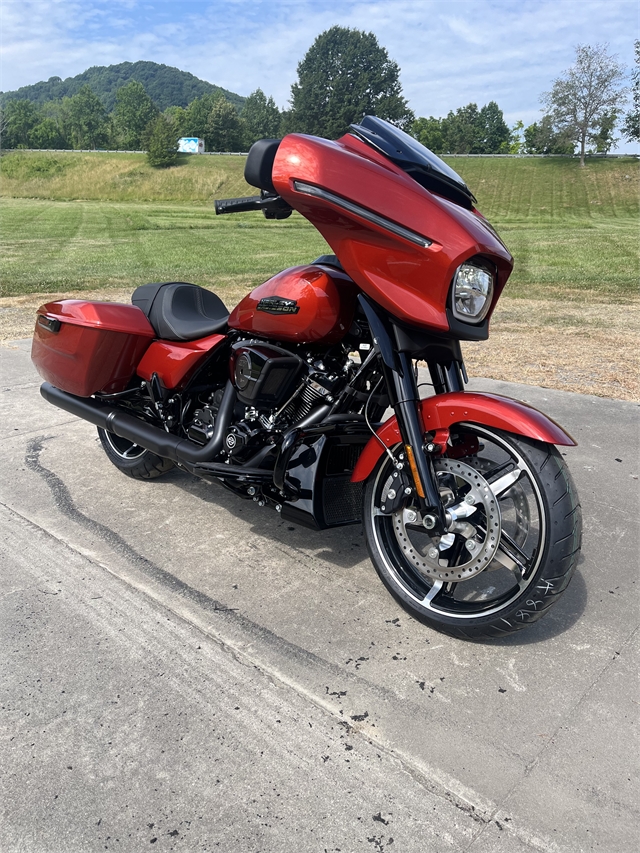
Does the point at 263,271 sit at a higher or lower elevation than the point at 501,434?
lower

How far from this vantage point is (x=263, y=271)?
15500 mm

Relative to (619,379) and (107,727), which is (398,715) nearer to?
(107,727)

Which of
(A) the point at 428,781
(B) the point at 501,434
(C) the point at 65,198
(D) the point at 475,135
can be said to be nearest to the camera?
(A) the point at 428,781

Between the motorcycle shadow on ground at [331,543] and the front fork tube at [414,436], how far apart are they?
587 mm

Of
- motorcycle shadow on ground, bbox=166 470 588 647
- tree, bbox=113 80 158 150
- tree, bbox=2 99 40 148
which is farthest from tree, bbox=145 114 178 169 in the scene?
motorcycle shadow on ground, bbox=166 470 588 647

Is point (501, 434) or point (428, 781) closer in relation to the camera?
point (428, 781)

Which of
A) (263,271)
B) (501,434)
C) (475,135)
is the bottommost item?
(263,271)

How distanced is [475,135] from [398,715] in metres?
107

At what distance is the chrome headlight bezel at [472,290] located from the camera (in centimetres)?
249

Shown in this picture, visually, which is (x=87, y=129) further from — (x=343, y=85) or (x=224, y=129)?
(x=343, y=85)

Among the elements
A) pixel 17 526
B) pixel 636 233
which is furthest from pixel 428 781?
pixel 636 233

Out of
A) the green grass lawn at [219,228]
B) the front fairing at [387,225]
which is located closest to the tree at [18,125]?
the green grass lawn at [219,228]

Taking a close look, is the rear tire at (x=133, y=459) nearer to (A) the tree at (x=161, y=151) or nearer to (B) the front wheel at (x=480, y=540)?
(B) the front wheel at (x=480, y=540)

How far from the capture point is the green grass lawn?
47.7ft
